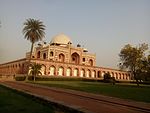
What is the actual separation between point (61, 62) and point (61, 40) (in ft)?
65.2

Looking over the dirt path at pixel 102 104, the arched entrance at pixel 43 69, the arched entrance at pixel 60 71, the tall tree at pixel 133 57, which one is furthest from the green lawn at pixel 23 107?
the arched entrance at pixel 60 71

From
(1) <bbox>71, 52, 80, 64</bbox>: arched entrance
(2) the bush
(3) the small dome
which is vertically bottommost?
(2) the bush

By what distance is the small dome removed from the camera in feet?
321

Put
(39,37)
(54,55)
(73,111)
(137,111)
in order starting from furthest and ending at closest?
(54,55)
(39,37)
(137,111)
(73,111)

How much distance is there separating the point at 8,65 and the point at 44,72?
83.9 feet

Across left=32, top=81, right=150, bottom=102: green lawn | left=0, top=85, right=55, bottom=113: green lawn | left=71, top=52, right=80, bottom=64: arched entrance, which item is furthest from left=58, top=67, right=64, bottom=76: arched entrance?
left=0, top=85, right=55, bottom=113: green lawn

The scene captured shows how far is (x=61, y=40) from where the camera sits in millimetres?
98562

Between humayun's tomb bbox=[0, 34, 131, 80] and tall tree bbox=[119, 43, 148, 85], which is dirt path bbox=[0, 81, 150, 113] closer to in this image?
tall tree bbox=[119, 43, 148, 85]

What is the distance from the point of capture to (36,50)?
9662cm

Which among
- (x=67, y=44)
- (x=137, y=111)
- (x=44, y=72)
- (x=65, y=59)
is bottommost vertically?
(x=137, y=111)

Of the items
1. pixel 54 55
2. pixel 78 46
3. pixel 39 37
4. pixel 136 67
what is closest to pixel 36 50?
pixel 54 55

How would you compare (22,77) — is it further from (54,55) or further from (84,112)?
(84,112)

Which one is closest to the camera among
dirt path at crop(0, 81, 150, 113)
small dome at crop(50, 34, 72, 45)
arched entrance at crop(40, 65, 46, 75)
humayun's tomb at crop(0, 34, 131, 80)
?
dirt path at crop(0, 81, 150, 113)

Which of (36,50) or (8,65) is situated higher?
(36,50)
